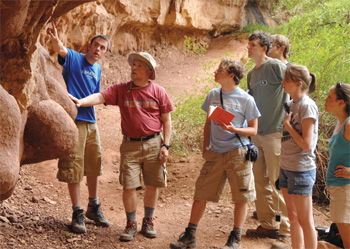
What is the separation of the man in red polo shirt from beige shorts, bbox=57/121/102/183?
0.34 m

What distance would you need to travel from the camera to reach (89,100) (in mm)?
4574

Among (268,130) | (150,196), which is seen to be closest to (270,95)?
(268,130)

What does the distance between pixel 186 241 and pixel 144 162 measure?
936 mm

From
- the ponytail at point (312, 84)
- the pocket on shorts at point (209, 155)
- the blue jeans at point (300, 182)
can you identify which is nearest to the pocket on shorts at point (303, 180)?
the blue jeans at point (300, 182)

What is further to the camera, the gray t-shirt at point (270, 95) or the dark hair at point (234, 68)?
the gray t-shirt at point (270, 95)

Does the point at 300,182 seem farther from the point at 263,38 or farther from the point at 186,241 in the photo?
the point at 263,38

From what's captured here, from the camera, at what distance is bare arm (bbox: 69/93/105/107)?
439cm

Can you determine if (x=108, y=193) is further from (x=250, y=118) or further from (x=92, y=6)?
(x=92, y=6)

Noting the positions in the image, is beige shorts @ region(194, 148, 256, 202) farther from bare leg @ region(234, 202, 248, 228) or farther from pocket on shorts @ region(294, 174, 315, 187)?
pocket on shorts @ region(294, 174, 315, 187)

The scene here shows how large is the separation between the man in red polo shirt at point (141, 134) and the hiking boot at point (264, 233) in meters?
1.21

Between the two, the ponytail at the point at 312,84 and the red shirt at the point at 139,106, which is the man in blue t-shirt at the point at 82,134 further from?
the ponytail at the point at 312,84

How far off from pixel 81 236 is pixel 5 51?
220cm

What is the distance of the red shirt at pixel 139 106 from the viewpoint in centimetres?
466

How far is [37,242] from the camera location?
423 cm
